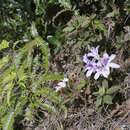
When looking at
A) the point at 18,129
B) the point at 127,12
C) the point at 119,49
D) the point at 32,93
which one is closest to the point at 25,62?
the point at 32,93

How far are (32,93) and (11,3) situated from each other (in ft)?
4.98

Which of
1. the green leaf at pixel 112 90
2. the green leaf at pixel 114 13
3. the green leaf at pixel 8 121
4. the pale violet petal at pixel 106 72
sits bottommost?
the green leaf at pixel 8 121

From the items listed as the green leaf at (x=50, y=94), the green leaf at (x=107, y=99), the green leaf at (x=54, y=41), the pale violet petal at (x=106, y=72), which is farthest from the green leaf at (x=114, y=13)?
the green leaf at (x=50, y=94)

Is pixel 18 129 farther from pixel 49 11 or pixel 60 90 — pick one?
pixel 49 11

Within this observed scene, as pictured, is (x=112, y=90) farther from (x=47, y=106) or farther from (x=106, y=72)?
(x=47, y=106)

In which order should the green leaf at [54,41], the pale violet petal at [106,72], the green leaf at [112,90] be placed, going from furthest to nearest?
the green leaf at [54,41]
the green leaf at [112,90]
the pale violet petal at [106,72]

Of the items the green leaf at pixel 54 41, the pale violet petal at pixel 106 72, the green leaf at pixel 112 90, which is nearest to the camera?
the pale violet petal at pixel 106 72

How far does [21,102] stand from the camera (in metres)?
2.34

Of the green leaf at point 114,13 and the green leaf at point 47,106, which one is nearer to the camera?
the green leaf at point 47,106

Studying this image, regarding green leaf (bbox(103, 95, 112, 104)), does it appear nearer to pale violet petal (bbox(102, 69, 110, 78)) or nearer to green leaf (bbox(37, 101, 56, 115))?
pale violet petal (bbox(102, 69, 110, 78))

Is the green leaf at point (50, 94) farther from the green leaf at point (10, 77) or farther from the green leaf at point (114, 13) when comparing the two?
the green leaf at point (114, 13)

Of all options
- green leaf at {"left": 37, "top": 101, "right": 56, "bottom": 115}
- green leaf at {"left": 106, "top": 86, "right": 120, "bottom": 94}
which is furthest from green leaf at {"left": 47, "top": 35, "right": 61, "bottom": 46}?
green leaf at {"left": 106, "top": 86, "right": 120, "bottom": 94}

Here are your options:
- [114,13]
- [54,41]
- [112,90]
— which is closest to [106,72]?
[112,90]

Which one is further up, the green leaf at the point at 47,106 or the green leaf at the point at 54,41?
the green leaf at the point at 54,41
